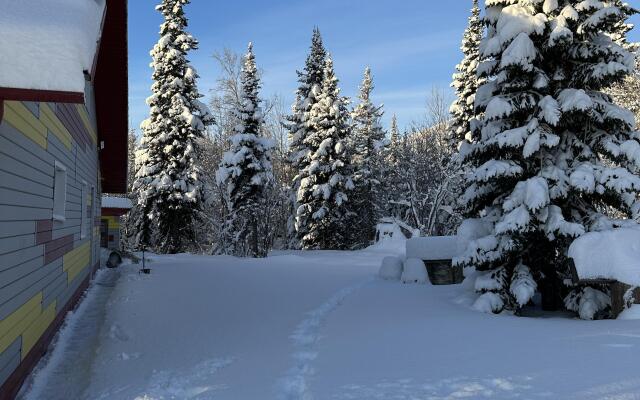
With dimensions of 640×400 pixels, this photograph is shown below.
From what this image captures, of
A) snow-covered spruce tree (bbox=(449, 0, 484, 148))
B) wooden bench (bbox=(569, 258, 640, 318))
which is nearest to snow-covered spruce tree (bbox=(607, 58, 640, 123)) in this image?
snow-covered spruce tree (bbox=(449, 0, 484, 148))

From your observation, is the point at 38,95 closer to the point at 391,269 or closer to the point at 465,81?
the point at 391,269

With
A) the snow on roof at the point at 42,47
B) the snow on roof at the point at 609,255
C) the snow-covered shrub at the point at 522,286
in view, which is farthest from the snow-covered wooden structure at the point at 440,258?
the snow on roof at the point at 42,47

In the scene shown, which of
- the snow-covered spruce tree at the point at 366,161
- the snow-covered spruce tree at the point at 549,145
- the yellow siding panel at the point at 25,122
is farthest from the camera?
the snow-covered spruce tree at the point at 366,161

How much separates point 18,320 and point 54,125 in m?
3.62

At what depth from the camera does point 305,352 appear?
679 centimetres

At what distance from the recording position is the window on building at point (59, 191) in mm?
8273

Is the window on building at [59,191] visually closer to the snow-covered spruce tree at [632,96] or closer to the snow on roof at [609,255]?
the snow on roof at [609,255]

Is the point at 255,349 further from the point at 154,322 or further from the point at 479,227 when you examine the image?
the point at 479,227

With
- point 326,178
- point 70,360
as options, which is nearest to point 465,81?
point 326,178

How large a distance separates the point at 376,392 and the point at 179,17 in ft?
93.0

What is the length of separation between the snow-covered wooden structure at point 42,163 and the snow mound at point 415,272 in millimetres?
8714

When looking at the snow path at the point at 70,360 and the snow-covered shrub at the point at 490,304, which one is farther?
the snow-covered shrub at the point at 490,304

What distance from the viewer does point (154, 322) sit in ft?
29.0

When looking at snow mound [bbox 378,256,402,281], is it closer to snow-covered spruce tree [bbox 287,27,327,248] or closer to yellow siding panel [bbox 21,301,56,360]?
yellow siding panel [bbox 21,301,56,360]
